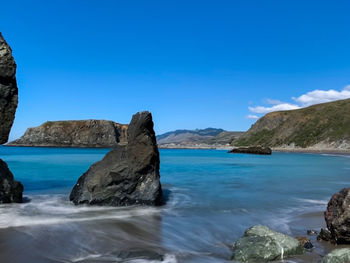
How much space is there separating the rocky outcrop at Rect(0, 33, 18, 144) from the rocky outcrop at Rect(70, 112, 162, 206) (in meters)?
3.68

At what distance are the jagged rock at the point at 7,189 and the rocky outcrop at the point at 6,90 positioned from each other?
1319 millimetres

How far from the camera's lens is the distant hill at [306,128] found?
111 meters

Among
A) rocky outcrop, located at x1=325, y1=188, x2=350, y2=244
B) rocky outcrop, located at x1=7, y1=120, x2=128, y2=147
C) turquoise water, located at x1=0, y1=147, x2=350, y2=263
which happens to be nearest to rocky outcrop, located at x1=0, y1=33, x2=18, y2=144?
turquoise water, located at x1=0, y1=147, x2=350, y2=263

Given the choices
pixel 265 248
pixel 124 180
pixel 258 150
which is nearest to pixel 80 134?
pixel 258 150

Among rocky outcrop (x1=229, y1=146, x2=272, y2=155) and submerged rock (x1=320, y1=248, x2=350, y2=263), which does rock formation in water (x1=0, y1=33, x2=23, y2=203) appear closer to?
submerged rock (x1=320, y1=248, x2=350, y2=263)

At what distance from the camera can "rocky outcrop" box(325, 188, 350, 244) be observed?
26.7 feet

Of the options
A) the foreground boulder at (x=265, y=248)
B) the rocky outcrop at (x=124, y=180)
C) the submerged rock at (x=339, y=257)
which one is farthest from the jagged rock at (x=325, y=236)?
the rocky outcrop at (x=124, y=180)

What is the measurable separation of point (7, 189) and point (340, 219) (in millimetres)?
11580

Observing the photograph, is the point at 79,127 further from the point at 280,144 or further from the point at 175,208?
the point at 175,208

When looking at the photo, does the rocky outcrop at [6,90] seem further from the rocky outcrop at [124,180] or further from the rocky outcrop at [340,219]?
the rocky outcrop at [340,219]

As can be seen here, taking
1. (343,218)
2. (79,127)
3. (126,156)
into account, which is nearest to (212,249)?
(343,218)

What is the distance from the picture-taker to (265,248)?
7273 millimetres

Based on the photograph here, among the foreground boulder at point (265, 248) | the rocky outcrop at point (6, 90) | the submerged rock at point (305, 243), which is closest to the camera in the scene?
the foreground boulder at point (265, 248)

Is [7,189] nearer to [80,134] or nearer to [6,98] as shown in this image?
[6,98]
